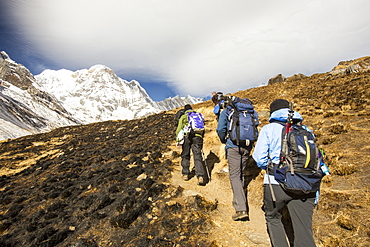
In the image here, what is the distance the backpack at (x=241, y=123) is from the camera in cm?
406

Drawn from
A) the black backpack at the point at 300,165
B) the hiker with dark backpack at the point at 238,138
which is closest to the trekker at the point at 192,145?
the hiker with dark backpack at the point at 238,138

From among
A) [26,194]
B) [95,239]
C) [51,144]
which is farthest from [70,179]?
[51,144]

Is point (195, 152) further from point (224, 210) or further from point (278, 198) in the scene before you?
point (278, 198)

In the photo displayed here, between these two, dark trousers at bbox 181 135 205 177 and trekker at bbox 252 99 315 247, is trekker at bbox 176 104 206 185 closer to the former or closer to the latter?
dark trousers at bbox 181 135 205 177

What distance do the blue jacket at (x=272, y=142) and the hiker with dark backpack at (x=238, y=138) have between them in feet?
3.21

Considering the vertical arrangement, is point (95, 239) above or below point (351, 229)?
above

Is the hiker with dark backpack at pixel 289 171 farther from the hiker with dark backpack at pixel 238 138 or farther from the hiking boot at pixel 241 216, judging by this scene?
the hiking boot at pixel 241 216

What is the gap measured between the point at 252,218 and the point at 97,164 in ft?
29.5

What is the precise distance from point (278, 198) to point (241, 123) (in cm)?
183

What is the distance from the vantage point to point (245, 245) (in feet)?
11.2

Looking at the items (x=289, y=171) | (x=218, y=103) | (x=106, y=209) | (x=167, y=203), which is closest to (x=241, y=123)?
(x=218, y=103)

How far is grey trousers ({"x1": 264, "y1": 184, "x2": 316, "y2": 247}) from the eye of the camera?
2502 millimetres

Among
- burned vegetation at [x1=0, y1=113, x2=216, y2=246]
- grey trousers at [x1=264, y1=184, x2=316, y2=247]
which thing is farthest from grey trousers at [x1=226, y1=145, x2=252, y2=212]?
grey trousers at [x1=264, y1=184, x2=316, y2=247]

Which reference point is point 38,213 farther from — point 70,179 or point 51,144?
point 51,144
